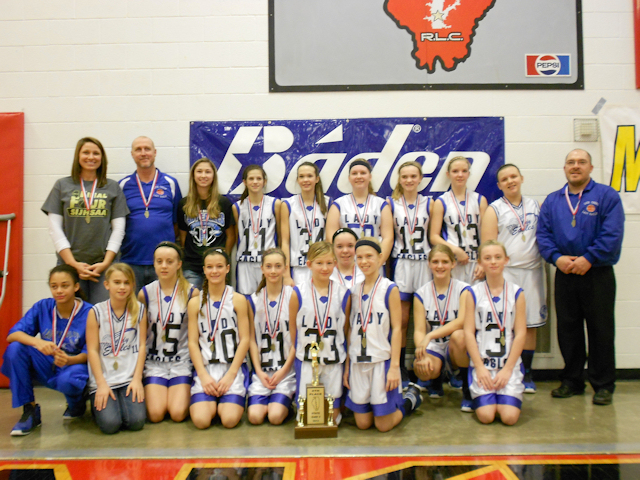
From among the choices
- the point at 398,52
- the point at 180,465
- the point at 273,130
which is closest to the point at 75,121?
the point at 273,130

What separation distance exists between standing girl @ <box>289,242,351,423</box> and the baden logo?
2.88 m

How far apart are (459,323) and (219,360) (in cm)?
179

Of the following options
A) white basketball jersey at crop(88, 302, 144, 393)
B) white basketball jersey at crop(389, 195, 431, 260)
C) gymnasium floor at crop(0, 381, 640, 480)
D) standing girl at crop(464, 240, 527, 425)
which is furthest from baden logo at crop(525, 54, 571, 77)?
white basketball jersey at crop(88, 302, 144, 393)

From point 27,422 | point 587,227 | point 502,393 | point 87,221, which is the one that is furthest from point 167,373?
point 587,227

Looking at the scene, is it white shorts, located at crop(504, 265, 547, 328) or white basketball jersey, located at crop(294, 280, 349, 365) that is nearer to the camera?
white basketball jersey, located at crop(294, 280, 349, 365)

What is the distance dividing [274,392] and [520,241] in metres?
2.42

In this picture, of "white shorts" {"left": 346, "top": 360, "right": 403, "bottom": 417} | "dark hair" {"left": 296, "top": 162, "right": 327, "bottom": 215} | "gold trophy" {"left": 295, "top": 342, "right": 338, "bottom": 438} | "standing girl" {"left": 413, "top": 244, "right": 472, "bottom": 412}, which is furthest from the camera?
"dark hair" {"left": 296, "top": 162, "right": 327, "bottom": 215}

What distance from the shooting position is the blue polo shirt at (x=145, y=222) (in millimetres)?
4074

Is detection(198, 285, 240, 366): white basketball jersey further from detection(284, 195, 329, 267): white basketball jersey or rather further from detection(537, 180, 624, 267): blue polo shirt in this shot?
detection(537, 180, 624, 267): blue polo shirt

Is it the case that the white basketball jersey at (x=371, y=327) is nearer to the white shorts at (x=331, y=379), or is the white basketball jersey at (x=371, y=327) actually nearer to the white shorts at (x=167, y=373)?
the white shorts at (x=331, y=379)

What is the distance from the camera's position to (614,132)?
4520mm

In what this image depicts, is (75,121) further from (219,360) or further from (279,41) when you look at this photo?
(219,360)

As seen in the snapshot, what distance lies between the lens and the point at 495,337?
3.44 m

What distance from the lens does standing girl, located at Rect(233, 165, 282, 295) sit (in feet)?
13.6
